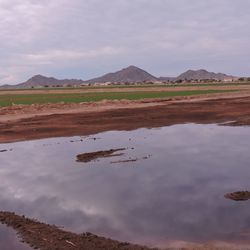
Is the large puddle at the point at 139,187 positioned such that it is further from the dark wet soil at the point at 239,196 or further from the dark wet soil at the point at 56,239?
the dark wet soil at the point at 56,239

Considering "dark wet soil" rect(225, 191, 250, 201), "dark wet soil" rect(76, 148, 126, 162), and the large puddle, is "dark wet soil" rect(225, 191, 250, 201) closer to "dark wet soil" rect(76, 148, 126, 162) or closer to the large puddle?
the large puddle

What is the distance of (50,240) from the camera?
A: 906 centimetres

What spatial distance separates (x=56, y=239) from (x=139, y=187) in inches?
197

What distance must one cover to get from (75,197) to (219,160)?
21.5ft

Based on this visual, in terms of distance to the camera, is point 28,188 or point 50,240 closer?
point 50,240

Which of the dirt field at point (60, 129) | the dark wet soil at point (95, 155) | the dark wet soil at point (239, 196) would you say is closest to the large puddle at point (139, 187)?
the dark wet soil at point (239, 196)

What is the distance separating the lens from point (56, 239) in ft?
29.9

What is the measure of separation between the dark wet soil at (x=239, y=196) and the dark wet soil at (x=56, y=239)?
4.11 meters

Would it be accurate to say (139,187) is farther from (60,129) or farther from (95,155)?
(60,129)

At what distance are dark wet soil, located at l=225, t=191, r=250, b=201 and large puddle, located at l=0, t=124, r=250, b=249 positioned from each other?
22 centimetres

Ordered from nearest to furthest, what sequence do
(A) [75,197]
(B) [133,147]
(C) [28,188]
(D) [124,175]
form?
(A) [75,197]
(C) [28,188]
(D) [124,175]
(B) [133,147]

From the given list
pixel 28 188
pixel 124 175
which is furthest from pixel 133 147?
pixel 28 188

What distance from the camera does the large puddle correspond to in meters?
10.1

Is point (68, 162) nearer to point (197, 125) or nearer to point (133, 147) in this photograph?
point (133, 147)
